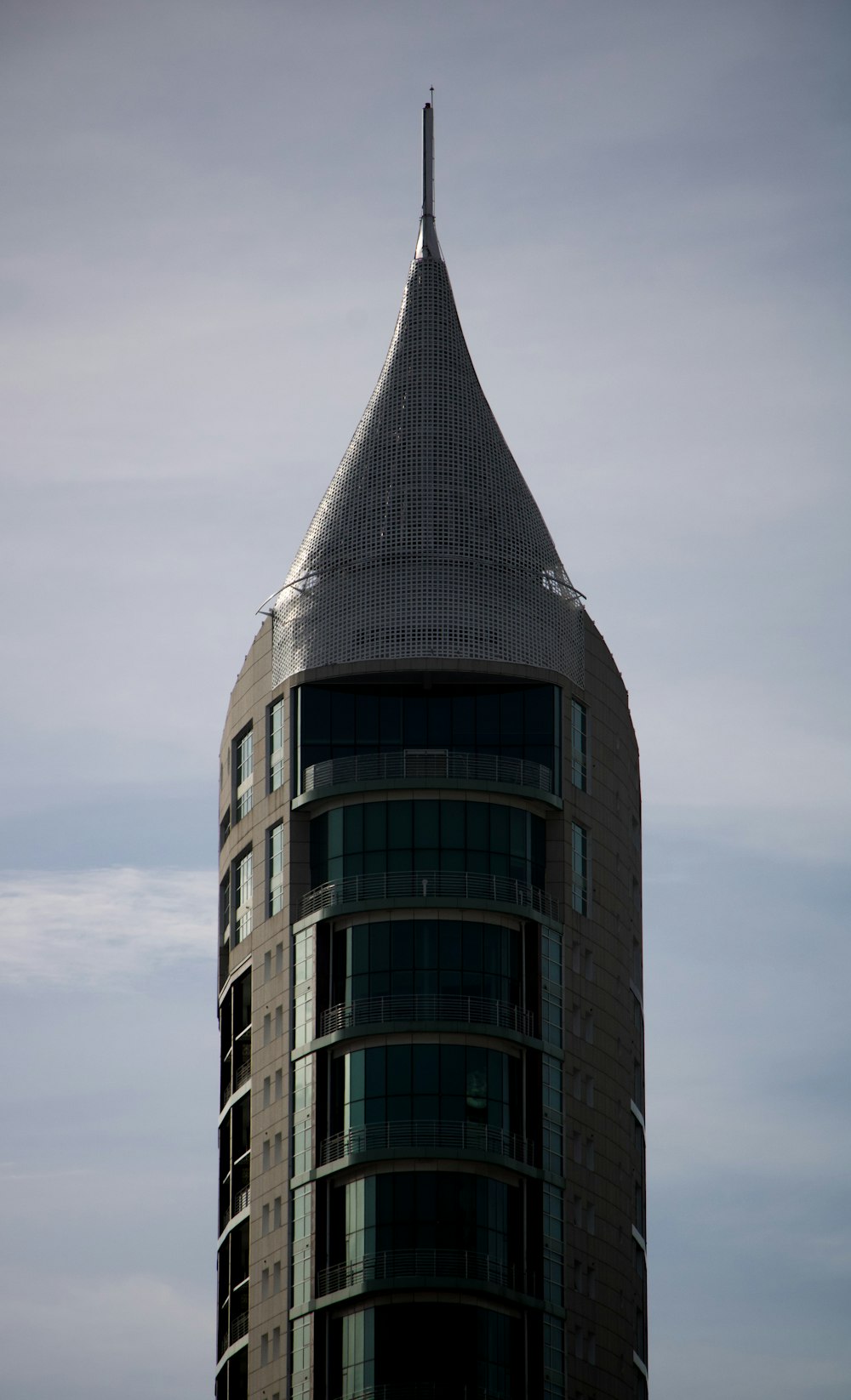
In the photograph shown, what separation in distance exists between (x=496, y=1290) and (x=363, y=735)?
1080 inches

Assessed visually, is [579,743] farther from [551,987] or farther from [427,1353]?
[427,1353]

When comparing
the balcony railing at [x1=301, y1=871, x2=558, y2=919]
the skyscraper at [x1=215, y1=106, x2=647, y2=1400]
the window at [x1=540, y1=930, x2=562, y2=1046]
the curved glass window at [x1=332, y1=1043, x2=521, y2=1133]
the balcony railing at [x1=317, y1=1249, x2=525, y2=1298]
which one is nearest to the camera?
the balcony railing at [x1=317, y1=1249, x2=525, y2=1298]

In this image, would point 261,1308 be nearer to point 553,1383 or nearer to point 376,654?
point 553,1383

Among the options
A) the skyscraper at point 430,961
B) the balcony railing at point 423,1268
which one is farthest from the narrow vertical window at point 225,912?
the balcony railing at point 423,1268

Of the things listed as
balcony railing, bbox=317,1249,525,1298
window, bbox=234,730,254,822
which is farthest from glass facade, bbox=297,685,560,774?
balcony railing, bbox=317,1249,525,1298

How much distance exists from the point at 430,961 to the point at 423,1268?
1414 centimetres

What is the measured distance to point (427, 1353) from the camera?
137 meters

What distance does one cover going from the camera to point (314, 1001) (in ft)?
475

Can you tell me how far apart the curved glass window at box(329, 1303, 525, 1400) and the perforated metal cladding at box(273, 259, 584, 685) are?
102ft

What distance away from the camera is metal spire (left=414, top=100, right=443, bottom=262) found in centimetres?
16700

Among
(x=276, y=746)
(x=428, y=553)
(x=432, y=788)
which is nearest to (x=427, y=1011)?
(x=432, y=788)

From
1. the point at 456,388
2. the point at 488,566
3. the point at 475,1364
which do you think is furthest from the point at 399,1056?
the point at 456,388

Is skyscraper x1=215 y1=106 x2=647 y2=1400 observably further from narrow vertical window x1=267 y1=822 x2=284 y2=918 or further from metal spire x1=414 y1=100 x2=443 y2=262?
metal spire x1=414 y1=100 x2=443 y2=262

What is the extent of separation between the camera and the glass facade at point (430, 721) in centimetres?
14925
